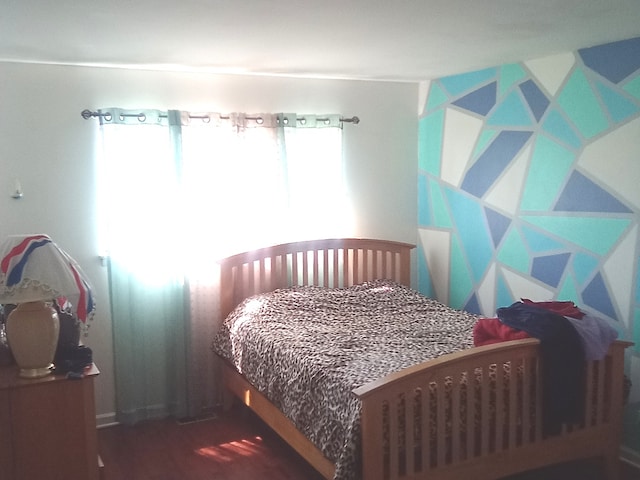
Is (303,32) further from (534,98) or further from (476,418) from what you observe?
(476,418)

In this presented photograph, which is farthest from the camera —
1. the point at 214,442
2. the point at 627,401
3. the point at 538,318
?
the point at 214,442

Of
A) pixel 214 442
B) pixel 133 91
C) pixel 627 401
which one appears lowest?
pixel 214 442

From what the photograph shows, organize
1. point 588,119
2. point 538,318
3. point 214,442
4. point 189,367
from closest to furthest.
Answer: point 538,318, point 588,119, point 214,442, point 189,367

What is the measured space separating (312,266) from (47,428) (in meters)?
2.36

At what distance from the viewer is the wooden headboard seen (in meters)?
4.24

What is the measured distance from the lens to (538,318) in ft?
9.56

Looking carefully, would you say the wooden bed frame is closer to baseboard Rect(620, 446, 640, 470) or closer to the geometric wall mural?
baseboard Rect(620, 446, 640, 470)

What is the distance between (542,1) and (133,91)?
2.54 m

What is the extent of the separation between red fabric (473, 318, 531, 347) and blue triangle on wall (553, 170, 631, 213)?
979 mm

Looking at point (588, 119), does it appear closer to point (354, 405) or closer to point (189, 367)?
point (354, 405)

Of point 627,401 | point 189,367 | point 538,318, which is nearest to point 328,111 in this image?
point 189,367

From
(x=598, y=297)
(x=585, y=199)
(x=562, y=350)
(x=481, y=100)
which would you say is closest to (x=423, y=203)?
(x=481, y=100)

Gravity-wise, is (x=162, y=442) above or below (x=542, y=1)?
below

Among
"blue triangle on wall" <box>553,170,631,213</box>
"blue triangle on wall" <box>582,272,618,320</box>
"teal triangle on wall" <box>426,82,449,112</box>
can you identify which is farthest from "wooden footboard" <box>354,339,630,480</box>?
"teal triangle on wall" <box>426,82,449,112</box>
